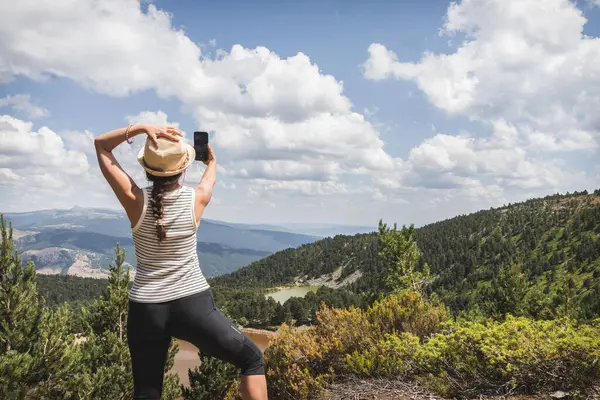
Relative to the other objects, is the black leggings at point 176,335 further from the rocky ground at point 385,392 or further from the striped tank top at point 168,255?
the rocky ground at point 385,392

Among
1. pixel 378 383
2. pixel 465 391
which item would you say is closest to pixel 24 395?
pixel 378 383

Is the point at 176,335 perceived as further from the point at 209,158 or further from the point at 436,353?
the point at 436,353

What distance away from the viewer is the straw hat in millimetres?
2658

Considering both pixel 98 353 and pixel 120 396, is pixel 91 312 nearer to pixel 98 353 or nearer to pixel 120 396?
pixel 98 353

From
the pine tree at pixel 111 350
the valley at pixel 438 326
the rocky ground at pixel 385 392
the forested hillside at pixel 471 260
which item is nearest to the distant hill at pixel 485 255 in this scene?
the forested hillside at pixel 471 260

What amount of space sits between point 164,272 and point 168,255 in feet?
0.36

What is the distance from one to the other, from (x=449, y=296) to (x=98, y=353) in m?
106

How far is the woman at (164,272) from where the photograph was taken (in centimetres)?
262

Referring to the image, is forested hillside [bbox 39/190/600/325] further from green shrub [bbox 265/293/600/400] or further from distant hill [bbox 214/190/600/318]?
green shrub [bbox 265/293/600/400]

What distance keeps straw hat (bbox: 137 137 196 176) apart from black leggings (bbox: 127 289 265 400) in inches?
33.0

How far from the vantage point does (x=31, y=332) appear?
581 inches

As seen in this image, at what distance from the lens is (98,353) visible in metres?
17.1

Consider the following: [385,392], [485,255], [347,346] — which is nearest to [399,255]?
[347,346]

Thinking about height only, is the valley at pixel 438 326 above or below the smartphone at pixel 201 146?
below
